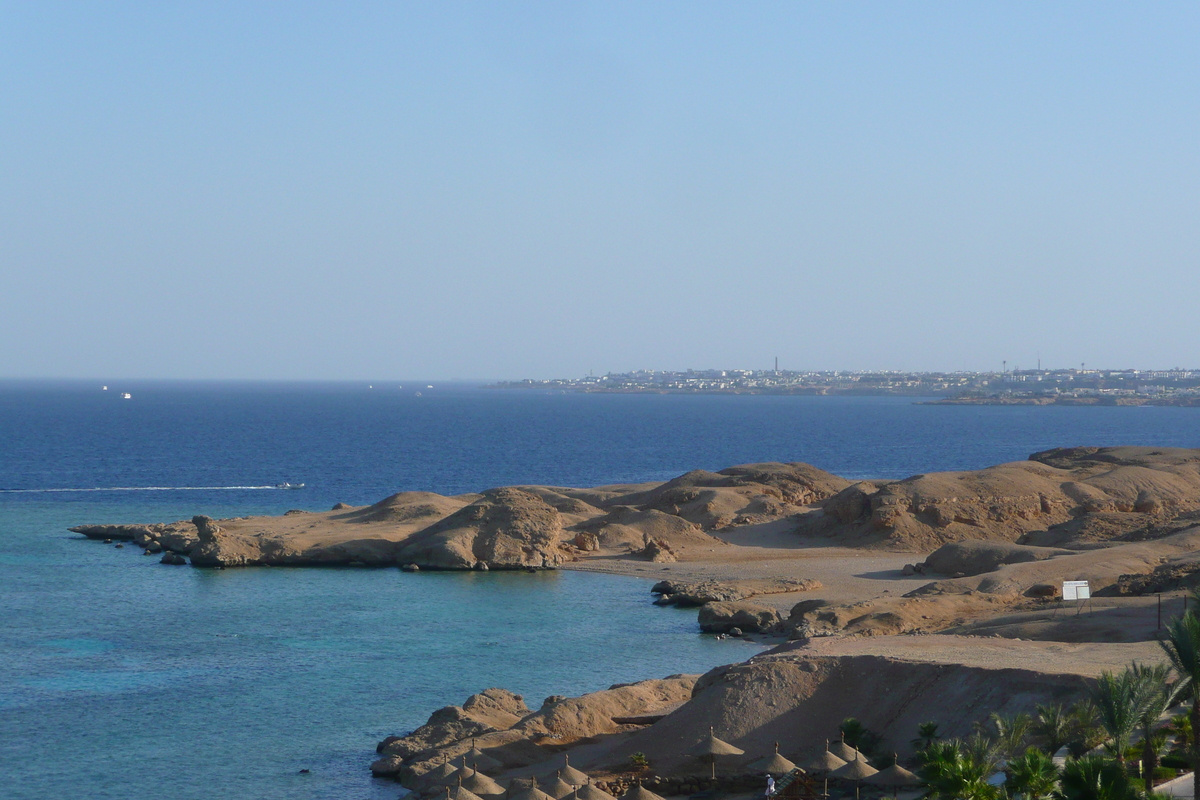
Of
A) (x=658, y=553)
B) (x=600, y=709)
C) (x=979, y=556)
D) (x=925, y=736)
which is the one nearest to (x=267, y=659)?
(x=600, y=709)

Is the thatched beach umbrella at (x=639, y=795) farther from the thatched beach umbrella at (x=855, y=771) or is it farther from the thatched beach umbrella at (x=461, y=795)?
the thatched beach umbrella at (x=855, y=771)

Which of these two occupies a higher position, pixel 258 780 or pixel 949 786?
pixel 949 786

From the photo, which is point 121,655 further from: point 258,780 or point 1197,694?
point 1197,694

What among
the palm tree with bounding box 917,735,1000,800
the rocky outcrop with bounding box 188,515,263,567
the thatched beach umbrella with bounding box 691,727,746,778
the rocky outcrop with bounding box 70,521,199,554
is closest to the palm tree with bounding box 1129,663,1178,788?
the palm tree with bounding box 917,735,1000,800

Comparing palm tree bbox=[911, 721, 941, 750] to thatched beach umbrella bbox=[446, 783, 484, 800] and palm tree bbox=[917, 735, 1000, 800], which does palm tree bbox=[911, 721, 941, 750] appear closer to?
palm tree bbox=[917, 735, 1000, 800]

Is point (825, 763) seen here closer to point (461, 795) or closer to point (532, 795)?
point (532, 795)

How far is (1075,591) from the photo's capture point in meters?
42.7

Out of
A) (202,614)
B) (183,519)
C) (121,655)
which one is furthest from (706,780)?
(183,519)

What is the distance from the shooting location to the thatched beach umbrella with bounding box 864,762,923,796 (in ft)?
88.9

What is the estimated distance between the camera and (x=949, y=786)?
20578mm

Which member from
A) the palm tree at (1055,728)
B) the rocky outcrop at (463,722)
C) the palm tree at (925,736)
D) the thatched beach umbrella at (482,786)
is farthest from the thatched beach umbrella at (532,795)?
the palm tree at (1055,728)

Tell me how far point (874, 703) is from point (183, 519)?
2368 inches

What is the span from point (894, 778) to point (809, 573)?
36383 mm

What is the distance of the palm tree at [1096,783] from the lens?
1836 centimetres
